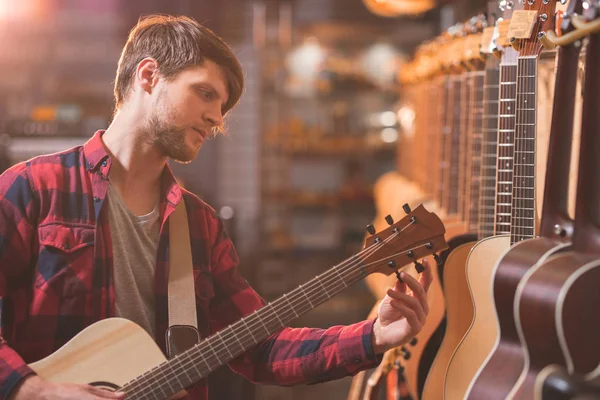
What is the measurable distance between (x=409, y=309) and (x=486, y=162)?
523mm

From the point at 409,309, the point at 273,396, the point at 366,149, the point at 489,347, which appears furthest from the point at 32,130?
the point at 366,149

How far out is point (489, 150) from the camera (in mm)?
1772

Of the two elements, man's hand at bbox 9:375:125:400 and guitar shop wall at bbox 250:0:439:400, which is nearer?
man's hand at bbox 9:375:125:400

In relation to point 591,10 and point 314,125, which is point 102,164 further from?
point 314,125

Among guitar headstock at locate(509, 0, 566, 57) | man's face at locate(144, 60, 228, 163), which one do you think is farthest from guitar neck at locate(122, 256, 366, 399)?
guitar headstock at locate(509, 0, 566, 57)

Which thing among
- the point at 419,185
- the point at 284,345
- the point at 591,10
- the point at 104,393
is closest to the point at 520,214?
the point at 591,10

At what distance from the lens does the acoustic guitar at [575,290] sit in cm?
115

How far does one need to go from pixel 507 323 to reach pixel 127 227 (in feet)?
2.35

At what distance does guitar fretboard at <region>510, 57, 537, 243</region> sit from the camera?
1.45 m

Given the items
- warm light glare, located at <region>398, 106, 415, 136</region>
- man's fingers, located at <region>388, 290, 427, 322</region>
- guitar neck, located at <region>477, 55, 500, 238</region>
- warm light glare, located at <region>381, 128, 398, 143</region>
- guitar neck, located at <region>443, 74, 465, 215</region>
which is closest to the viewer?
man's fingers, located at <region>388, 290, 427, 322</region>

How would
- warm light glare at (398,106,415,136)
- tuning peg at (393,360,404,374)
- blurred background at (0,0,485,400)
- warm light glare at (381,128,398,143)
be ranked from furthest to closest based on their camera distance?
warm light glare at (381,128,398,143), blurred background at (0,0,485,400), warm light glare at (398,106,415,136), tuning peg at (393,360,404,374)

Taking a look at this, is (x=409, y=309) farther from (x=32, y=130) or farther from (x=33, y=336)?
(x=32, y=130)

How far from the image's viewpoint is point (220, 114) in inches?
58.4

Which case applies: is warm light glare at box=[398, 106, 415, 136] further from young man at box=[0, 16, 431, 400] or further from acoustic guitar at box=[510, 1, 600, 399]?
acoustic guitar at box=[510, 1, 600, 399]
